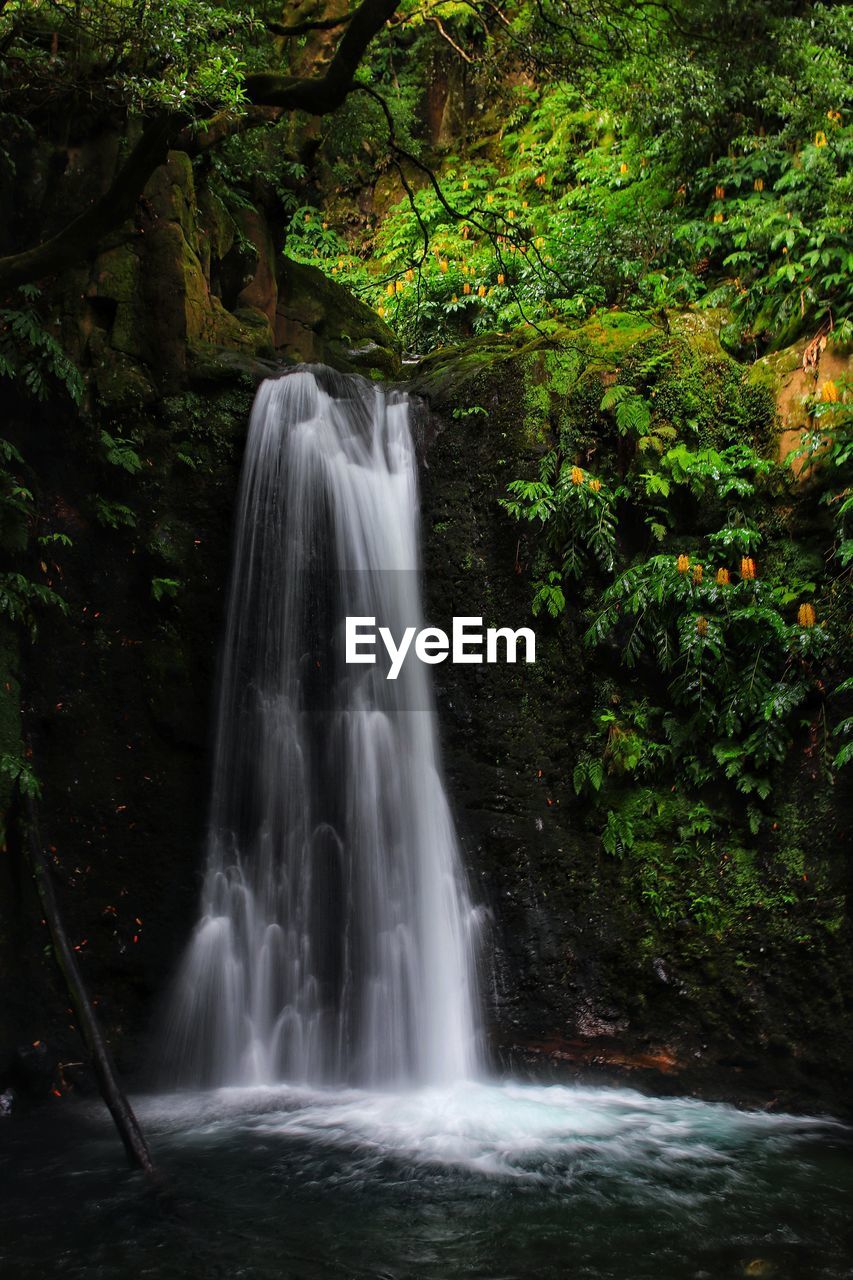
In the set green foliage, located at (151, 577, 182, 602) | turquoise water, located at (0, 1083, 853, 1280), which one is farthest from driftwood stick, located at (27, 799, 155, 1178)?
green foliage, located at (151, 577, 182, 602)

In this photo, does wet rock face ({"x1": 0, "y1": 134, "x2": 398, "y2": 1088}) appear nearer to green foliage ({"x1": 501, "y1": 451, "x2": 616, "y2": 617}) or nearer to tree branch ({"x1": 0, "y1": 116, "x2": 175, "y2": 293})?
tree branch ({"x1": 0, "y1": 116, "x2": 175, "y2": 293})

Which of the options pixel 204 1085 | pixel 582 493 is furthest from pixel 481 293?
pixel 204 1085

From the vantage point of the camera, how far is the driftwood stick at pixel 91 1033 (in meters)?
4.62

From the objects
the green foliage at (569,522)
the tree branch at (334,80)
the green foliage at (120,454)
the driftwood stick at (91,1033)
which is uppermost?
the tree branch at (334,80)

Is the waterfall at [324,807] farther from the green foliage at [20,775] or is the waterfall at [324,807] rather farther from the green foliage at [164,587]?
the green foliage at [20,775]

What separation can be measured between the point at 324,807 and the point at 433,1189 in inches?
111

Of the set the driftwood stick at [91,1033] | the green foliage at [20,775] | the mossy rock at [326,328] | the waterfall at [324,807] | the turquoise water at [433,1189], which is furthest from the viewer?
the mossy rock at [326,328]

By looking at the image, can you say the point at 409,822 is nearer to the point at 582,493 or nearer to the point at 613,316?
the point at 582,493

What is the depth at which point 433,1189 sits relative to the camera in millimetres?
4359

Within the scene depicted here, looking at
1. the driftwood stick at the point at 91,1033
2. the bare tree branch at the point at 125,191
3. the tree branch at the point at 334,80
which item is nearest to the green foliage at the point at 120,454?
the bare tree branch at the point at 125,191

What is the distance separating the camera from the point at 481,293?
12570 millimetres

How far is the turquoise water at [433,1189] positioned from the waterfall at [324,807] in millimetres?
425

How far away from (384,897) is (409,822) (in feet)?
1.90

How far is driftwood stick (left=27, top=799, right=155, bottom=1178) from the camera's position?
15.2 feet
